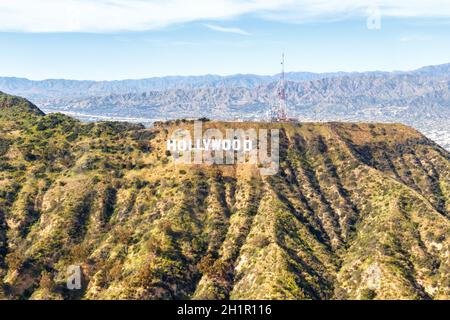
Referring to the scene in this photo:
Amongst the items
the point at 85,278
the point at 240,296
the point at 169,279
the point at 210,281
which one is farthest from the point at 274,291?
the point at 85,278
